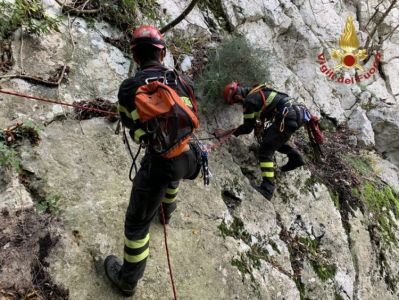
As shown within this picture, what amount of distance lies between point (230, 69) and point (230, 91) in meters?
0.64

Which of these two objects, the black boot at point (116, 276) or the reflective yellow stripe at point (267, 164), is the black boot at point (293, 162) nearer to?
the reflective yellow stripe at point (267, 164)

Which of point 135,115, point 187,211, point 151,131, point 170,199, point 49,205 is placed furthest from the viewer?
point 187,211

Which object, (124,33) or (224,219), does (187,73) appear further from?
(224,219)

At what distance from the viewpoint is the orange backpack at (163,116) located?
2.79 metres

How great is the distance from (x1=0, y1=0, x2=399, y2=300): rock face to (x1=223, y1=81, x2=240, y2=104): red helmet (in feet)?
1.19

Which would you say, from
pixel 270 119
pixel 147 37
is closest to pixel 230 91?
pixel 270 119

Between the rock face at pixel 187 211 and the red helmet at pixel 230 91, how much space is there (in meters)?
0.36

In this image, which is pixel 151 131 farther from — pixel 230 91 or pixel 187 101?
pixel 230 91

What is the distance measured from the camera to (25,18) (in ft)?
15.4

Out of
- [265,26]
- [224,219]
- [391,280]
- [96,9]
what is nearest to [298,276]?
[224,219]

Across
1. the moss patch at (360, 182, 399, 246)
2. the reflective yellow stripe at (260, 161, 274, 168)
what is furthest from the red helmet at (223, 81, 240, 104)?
the moss patch at (360, 182, 399, 246)

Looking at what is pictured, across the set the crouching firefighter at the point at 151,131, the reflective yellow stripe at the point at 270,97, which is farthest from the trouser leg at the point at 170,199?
the reflective yellow stripe at the point at 270,97

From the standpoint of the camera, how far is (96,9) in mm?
5609

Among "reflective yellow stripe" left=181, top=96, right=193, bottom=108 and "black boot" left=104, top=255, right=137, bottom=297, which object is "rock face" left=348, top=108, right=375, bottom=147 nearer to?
"reflective yellow stripe" left=181, top=96, right=193, bottom=108
